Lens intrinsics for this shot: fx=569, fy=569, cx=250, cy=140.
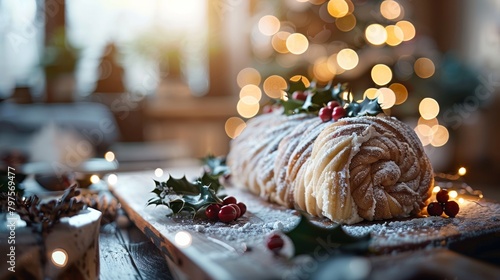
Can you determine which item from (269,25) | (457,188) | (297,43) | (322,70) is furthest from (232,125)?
(457,188)

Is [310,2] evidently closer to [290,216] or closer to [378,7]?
[378,7]

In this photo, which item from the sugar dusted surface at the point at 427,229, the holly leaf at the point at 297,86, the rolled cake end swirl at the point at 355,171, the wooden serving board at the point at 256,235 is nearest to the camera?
the wooden serving board at the point at 256,235

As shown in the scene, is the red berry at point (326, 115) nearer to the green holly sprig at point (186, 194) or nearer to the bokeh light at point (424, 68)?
the green holly sprig at point (186, 194)

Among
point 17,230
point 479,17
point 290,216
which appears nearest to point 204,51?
point 479,17

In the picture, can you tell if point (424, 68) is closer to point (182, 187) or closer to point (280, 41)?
point (280, 41)

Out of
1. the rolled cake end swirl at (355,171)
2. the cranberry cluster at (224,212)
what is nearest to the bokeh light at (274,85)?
the rolled cake end swirl at (355,171)
